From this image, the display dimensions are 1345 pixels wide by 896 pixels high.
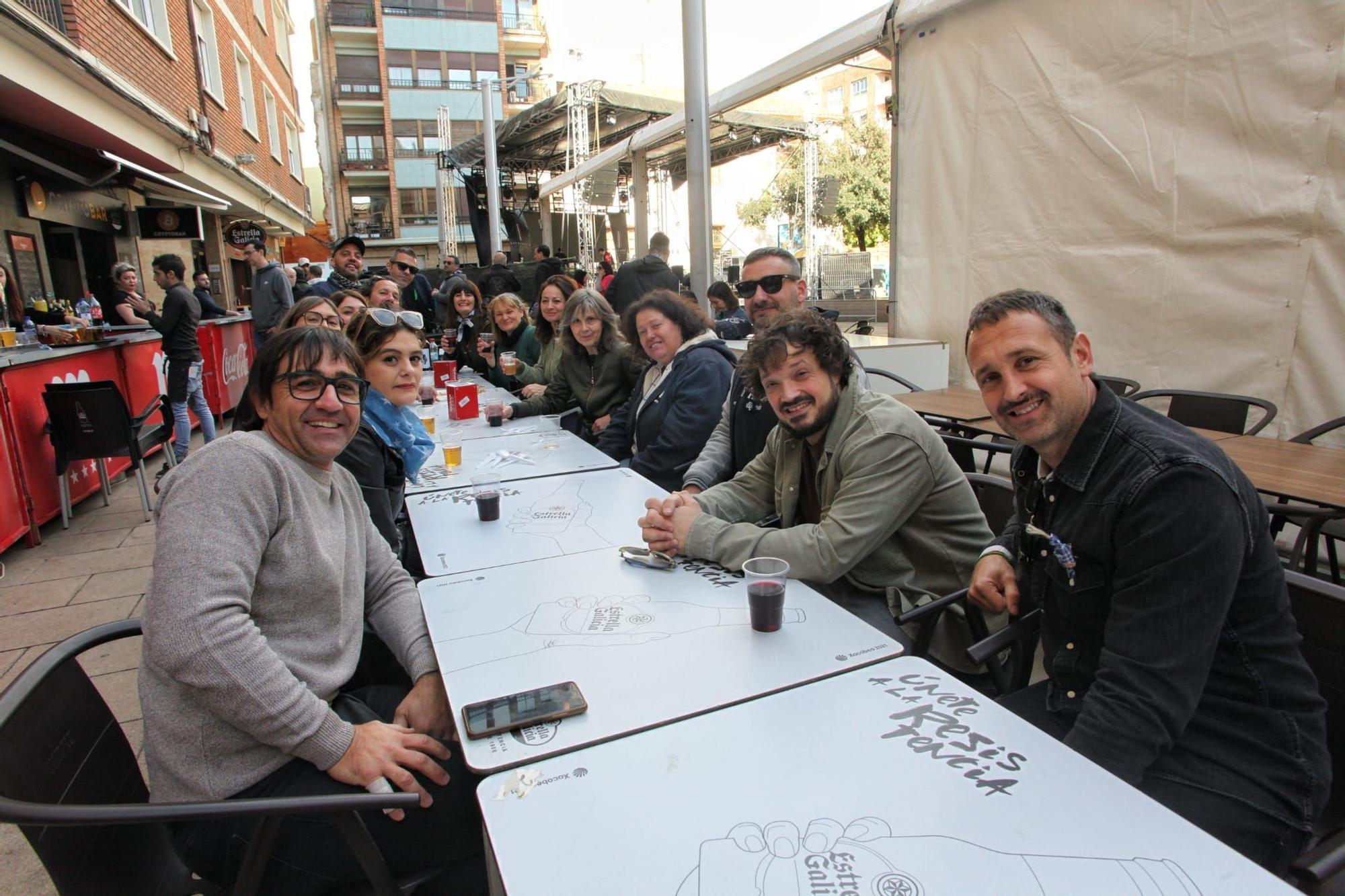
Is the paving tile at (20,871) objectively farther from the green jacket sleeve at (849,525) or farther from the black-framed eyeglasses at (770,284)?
the black-framed eyeglasses at (770,284)

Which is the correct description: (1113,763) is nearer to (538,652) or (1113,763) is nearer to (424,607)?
(538,652)

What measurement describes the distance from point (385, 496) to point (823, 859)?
1792 millimetres

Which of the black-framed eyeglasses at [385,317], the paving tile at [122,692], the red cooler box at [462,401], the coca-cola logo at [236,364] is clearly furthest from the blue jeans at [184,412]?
the black-framed eyeglasses at [385,317]

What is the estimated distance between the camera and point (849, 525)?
1.84m

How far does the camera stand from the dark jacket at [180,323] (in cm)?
596

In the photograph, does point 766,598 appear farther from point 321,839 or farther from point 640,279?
point 640,279

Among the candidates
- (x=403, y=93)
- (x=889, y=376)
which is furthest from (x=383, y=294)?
(x=403, y=93)

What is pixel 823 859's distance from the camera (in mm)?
913

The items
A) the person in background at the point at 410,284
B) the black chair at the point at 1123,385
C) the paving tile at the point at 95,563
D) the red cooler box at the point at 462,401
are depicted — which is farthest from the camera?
the person in background at the point at 410,284

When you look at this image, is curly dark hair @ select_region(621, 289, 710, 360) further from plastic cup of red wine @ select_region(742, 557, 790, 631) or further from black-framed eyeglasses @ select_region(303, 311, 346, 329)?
plastic cup of red wine @ select_region(742, 557, 790, 631)

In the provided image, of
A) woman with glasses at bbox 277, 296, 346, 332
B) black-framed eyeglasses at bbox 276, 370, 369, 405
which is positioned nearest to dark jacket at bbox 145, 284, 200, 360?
woman with glasses at bbox 277, 296, 346, 332

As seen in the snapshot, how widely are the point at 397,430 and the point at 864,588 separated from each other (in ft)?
5.31

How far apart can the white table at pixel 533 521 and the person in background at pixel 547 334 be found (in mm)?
2392

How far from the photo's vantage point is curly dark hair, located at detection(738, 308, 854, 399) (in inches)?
81.6
